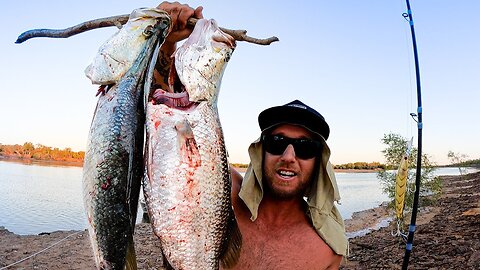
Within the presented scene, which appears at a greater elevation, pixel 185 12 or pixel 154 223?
pixel 185 12

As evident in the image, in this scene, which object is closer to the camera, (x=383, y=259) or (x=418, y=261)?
(x=418, y=261)

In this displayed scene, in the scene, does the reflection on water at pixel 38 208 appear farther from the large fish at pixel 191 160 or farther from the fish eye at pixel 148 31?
the fish eye at pixel 148 31

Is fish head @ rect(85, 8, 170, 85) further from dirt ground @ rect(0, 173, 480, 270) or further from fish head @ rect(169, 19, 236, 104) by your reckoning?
dirt ground @ rect(0, 173, 480, 270)

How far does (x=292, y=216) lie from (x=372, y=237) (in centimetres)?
1376

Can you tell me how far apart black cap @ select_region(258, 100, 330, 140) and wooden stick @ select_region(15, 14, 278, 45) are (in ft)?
3.43

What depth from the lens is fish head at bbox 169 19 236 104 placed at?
2.08m

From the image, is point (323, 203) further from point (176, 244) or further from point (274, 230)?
point (176, 244)

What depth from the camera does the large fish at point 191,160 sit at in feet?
6.44

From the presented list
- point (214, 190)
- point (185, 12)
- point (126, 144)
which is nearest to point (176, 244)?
point (214, 190)

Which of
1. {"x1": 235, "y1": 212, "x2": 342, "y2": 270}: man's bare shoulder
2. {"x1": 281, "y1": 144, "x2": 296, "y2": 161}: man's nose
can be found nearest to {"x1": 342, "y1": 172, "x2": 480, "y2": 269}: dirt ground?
{"x1": 235, "y1": 212, "x2": 342, "y2": 270}: man's bare shoulder

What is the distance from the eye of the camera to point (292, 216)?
3467 millimetres

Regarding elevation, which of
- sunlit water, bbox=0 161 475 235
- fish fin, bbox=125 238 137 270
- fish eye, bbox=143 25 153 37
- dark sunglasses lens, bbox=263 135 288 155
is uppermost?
fish eye, bbox=143 25 153 37

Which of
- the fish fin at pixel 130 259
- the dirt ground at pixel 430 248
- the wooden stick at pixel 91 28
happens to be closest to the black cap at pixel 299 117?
the wooden stick at pixel 91 28

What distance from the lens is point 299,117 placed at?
10.6 ft
